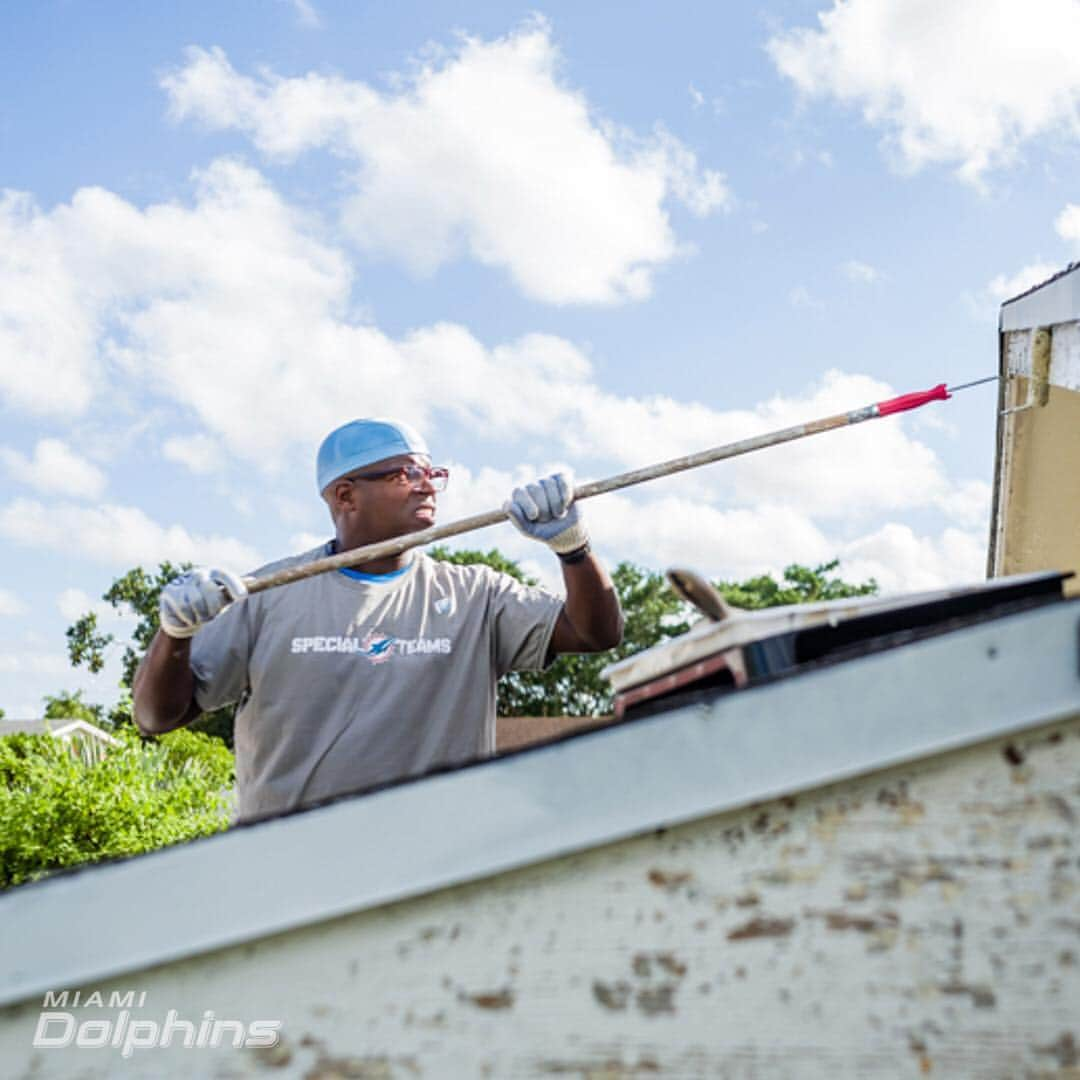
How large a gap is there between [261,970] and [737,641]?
28.0 inches

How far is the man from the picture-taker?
10.8 feet

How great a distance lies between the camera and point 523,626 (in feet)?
11.6

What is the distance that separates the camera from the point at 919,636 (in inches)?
52.6

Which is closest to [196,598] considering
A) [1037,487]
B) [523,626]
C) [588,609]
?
[523,626]

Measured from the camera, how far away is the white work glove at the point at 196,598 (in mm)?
3287

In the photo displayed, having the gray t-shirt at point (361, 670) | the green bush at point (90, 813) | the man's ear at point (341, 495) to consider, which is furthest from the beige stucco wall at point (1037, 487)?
the green bush at point (90, 813)

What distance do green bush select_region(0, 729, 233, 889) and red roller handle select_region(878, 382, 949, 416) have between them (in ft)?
20.9

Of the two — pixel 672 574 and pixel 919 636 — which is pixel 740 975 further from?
pixel 672 574

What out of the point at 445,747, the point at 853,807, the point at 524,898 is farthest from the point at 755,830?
the point at 445,747

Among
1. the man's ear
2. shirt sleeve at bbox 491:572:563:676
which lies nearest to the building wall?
shirt sleeve at bbox 491:572:563:676

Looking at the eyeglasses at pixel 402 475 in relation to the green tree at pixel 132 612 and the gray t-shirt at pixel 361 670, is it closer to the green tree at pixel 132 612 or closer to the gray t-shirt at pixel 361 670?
the gray t-shirt at pixel 361 670

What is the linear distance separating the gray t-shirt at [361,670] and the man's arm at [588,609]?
0.22 ft

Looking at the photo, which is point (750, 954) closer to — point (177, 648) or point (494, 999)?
point (494, 999)

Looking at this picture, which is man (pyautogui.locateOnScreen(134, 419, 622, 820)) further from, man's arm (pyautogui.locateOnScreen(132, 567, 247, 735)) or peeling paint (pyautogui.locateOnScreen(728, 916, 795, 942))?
peeling paint (pyautogui.locateOnScreen(728, 916, 795, 942))
